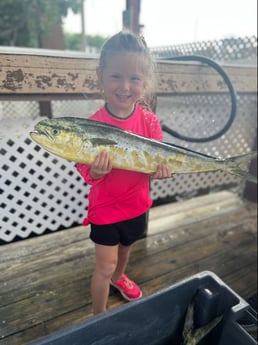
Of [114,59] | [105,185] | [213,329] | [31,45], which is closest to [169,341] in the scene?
[213,329]

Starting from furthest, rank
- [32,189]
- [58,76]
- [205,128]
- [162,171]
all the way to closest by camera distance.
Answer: [205,128] → [32,189] → [58,76] → [162,171]

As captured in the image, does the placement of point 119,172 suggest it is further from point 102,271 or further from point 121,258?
point 121,258

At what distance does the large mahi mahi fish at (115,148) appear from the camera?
0.90 m

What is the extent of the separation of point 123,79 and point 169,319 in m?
1.01

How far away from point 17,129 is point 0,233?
600 millimetres

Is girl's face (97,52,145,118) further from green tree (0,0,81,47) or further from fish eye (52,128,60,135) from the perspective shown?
green tree (0,0,81,47)

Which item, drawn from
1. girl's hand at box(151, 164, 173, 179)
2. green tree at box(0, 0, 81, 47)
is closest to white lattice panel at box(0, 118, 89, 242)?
girl's hand at box(151, 164, 173, 179)

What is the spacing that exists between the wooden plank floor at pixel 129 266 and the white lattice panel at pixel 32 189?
147 mm

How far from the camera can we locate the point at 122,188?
50.9 inches

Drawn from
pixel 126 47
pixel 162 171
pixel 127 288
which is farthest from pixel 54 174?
pixel 126 47

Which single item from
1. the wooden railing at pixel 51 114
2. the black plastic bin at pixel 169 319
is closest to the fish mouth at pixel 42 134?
the wooden railing at pixel 51 114

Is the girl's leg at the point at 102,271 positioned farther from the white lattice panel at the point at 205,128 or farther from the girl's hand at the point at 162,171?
the white lattice panel at the point at 205,128

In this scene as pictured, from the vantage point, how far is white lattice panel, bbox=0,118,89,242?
1706mm

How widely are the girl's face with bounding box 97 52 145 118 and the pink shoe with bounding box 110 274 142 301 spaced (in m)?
1.12
